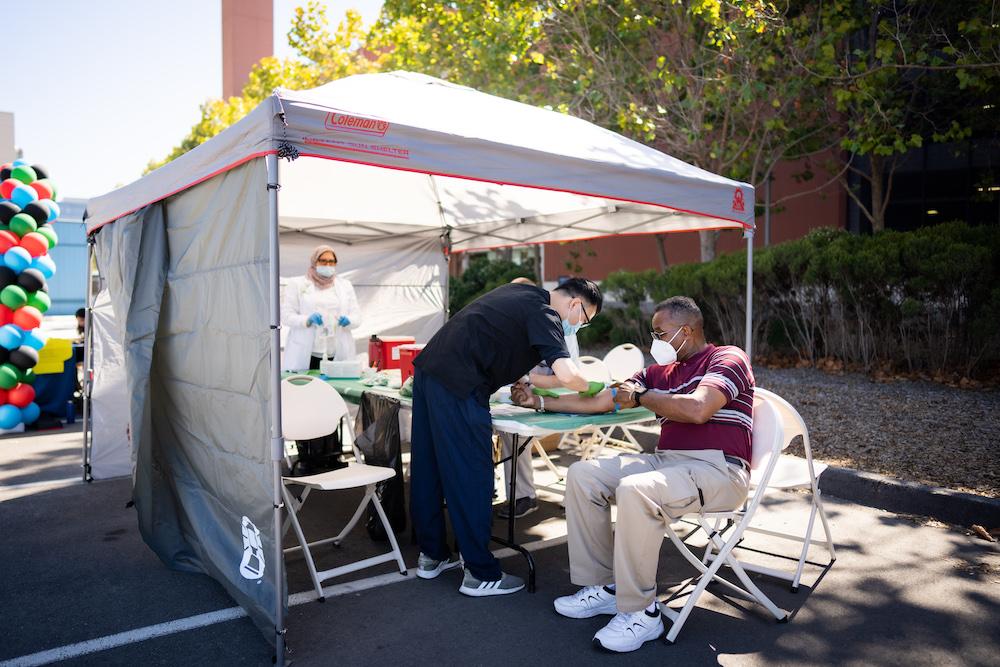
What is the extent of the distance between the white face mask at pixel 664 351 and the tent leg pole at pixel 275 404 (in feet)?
5.84

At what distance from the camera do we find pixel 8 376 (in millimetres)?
7457

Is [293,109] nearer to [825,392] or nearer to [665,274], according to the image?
[825,392]

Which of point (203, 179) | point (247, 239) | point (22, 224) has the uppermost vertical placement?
point (22, 224)

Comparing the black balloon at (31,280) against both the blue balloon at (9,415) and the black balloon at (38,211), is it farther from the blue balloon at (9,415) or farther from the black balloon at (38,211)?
the blue balloon at (9,415)

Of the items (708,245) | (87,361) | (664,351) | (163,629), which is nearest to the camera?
(163,629)

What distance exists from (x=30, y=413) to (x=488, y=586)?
248 inches

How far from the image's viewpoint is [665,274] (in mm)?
10188

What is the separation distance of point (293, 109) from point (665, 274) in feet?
25.6

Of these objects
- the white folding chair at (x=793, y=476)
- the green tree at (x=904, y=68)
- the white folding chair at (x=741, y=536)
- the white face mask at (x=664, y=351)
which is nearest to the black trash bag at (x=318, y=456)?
the white face mask at (x=664, y=351)

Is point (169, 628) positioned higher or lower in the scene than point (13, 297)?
lower

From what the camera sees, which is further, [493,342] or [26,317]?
[26,317]

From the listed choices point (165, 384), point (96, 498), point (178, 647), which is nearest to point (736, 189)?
point (165, 384)

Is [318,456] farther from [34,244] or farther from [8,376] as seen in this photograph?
[34,244]

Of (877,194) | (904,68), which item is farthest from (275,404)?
(877,194)
